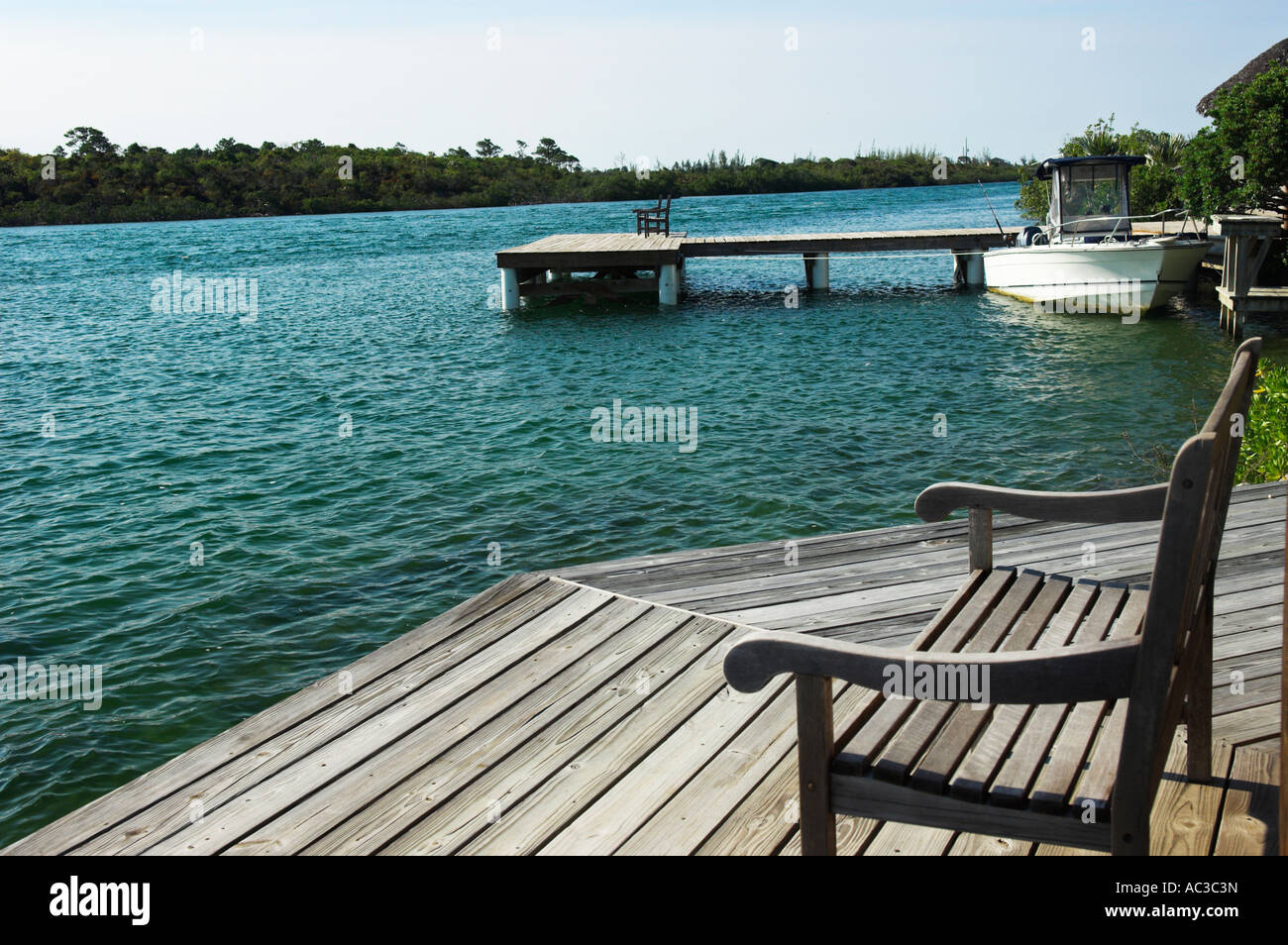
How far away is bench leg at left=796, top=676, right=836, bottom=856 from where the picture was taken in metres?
2.34

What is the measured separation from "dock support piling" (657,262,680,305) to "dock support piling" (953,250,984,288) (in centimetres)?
752

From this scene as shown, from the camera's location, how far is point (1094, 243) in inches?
807

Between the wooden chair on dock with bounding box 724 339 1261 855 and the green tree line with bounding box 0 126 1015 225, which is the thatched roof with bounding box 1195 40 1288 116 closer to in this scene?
the wooden chair on dock with bounding box 724 339 1261 855

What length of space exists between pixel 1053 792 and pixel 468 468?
381 inches

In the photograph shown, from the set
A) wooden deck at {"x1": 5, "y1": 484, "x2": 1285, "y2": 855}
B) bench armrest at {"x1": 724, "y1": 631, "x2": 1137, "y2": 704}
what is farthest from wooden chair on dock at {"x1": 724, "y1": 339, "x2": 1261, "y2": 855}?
wooden deck at {"x1": 5, "y1": 484, "x2": 1285, "y2": 855}

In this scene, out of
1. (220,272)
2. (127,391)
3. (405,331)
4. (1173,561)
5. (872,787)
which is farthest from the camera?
(220,272)

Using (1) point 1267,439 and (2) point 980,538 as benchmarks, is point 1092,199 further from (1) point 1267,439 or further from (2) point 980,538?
(2) point 980,538

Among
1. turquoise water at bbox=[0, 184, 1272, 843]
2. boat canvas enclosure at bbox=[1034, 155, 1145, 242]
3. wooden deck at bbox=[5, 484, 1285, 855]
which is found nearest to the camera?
wooden deck at bbox=[5, 484, 1285, 855]

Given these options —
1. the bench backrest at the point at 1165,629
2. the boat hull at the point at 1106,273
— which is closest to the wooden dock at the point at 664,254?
the boat hull at the point at 1106,273

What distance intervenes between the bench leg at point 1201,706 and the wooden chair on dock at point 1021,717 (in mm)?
113

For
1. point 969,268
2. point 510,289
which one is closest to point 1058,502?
point 510,289

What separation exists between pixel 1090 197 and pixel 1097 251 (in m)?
1.60
